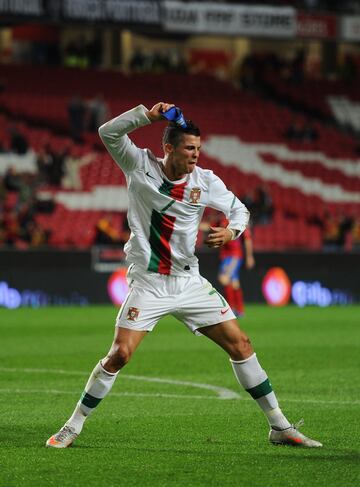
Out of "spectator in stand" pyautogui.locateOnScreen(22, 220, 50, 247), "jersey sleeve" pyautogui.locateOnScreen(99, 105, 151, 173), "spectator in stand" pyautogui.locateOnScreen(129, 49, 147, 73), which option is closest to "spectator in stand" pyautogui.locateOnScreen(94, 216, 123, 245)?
"spectator in stand" pyautogui.locateOnScreen(22, 220, 50, 247)

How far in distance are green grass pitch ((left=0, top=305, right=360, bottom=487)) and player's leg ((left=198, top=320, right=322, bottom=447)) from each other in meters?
0.12

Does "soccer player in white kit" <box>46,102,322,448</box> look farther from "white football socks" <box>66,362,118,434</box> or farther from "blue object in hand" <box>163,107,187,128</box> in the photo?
"blue object in hand" <box>163,107,187,128</box>

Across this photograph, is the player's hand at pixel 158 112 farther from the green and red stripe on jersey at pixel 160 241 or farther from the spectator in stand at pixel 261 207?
the spectator in stand at pixel 261 207

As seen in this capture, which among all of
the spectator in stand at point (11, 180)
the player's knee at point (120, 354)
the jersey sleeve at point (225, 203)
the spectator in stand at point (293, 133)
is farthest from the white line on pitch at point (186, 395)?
the spectator in stand at point (293, 133)

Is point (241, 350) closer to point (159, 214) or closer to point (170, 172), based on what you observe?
point (159, 214)

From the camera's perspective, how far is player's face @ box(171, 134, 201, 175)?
7.61 metres

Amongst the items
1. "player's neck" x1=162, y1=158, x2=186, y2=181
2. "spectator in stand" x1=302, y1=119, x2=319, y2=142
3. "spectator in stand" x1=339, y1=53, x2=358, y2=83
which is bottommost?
"spectator in stand" x1=302, y1=119, x2=319, y2=142

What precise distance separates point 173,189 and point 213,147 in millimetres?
26907

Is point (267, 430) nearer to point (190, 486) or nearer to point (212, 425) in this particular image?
point (212, 425)

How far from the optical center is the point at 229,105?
3719cm

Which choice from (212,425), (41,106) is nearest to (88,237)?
(41,106)

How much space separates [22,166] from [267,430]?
22.1 metres

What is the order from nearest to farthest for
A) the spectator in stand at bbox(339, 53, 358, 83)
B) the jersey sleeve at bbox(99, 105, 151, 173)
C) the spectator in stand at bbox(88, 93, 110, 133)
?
the jersey sleeve at bbox(99, 105, 151, 173) < the spectator in stand at bbox(88, 93, 110, 133) < the spectator in stand at bbox(339, 53, 358, 83)

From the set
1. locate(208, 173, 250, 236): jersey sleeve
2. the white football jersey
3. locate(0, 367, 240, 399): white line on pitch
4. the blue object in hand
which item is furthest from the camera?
locate(0, 367, 240, 399): white line on pitch
